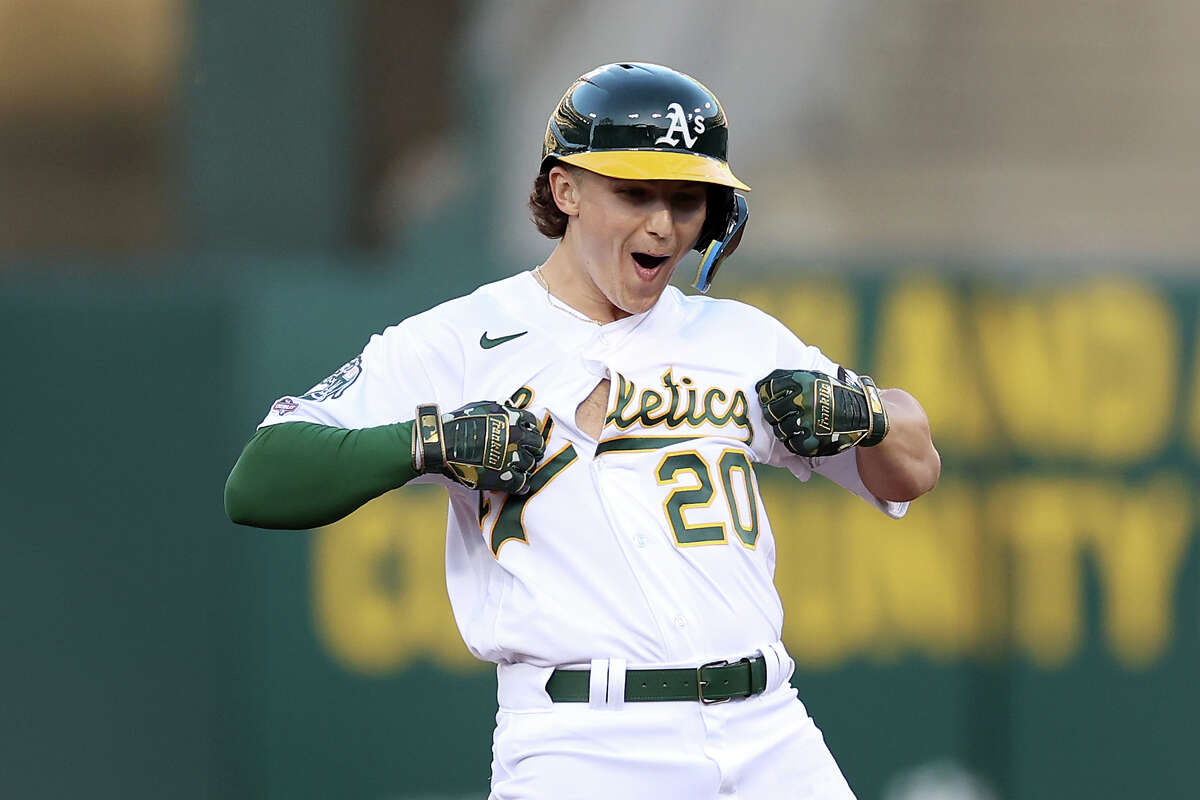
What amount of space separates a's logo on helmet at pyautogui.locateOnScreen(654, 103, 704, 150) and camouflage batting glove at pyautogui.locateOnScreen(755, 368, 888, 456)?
421 millimetres

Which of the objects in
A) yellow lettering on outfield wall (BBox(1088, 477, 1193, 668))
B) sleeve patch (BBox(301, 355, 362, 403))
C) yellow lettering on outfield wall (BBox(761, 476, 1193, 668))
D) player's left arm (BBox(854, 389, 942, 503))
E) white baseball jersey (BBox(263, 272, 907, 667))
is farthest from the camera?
yellow lettering on outfield wall (BBox(1088, 477, 1193, 668))

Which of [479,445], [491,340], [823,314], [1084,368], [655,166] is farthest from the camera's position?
[1084,368]

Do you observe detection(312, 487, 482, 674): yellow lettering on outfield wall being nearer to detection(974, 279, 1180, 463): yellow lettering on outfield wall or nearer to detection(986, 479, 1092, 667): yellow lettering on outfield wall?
detection(986, 479, 1092, 667): yellow lettering on outfield wall

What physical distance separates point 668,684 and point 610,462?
372 millimetres

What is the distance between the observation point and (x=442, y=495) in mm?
5336

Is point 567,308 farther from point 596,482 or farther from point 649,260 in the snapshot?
point 596,482

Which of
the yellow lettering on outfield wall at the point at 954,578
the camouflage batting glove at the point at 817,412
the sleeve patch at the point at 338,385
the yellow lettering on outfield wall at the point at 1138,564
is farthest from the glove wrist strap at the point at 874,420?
the yellow lettering on outfield wall at the point at 1138,564

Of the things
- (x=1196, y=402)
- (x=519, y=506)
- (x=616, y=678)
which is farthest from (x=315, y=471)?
(x=1196, y=402)

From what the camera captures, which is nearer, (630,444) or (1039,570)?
(630,444)

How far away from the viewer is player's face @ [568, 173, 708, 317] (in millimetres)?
2945

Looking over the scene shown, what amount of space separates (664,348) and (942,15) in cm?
437

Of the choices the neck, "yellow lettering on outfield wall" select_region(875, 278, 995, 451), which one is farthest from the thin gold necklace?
"yellow lettering on outfield wall" select_region(875, 278, 995, 451)

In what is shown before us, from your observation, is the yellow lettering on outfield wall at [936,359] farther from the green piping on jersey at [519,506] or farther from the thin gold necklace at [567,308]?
the green piping on jersey at [519,506]

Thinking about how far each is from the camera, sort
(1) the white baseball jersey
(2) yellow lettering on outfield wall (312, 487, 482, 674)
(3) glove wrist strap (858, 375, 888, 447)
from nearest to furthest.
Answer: (1) the white baseball jersey
(3) glove wrist strap (858, 375, 888, 447)
(2) yellow lettering on outfield wall (312, 487, 482, 674)
